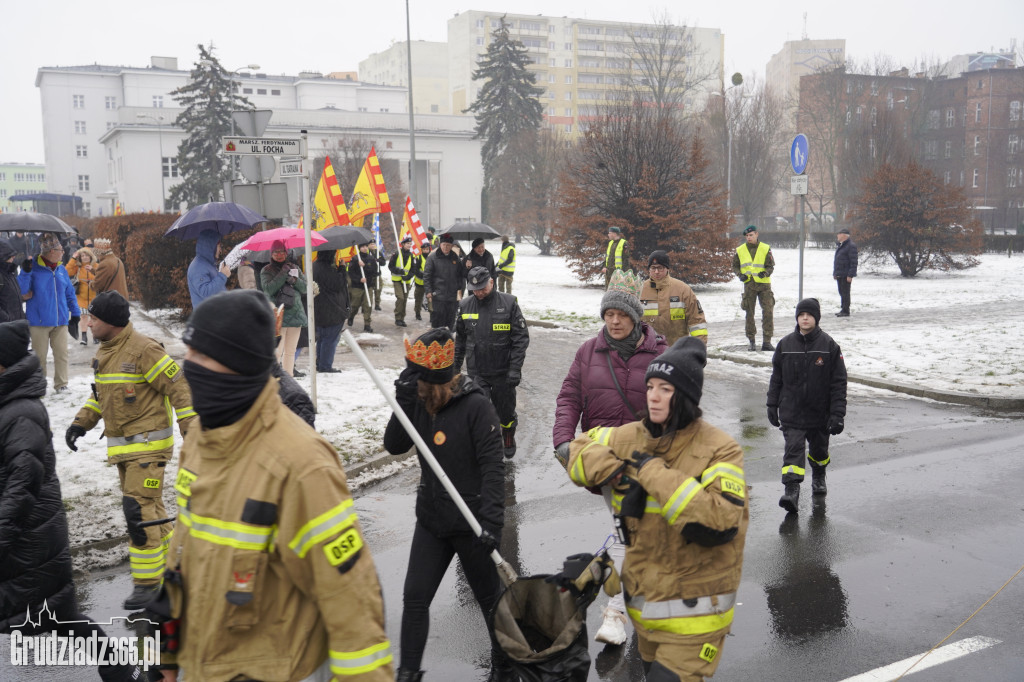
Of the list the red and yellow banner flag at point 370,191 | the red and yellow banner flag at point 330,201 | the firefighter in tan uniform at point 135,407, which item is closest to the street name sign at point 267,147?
the firefighter in tan uniform at point 135,407

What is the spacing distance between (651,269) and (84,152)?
107 meters

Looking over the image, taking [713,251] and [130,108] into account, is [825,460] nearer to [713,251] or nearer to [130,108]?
[713,251]

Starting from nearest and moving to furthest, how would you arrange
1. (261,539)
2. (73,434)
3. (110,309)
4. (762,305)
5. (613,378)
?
(261,539), (613,378), (110,309), (73,434), (762,305)

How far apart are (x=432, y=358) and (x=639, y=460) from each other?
1.38 m

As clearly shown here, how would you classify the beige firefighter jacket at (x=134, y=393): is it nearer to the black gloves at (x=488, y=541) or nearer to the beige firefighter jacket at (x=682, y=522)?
the black gloves at (x=488, y=541)

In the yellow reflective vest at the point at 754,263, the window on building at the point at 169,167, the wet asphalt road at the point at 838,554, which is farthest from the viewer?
the window on building at the point at 169,167

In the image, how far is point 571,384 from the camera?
16.9ft

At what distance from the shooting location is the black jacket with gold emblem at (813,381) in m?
7.34

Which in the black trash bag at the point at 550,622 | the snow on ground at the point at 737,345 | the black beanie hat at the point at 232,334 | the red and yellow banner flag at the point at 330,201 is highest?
the red and yellow banner flag at the point at 330,201

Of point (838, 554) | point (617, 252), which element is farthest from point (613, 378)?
point (617, 252)

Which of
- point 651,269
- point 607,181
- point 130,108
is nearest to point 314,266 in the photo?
point 651,269

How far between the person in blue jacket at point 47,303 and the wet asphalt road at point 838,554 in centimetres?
607

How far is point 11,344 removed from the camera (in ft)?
13.4

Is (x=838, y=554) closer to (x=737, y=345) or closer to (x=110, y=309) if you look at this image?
(x=110, y=309)
